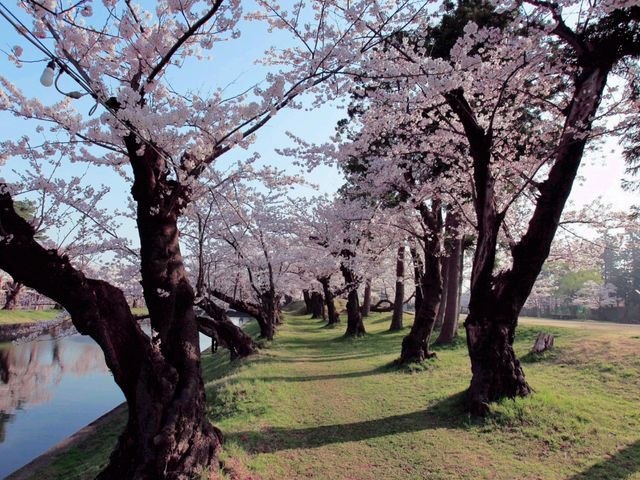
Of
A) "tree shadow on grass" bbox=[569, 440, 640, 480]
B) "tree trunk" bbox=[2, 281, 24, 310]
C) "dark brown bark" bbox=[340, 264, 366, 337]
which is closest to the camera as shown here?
"tree shadow on grass" bbox=[569, 440, 640, 480]

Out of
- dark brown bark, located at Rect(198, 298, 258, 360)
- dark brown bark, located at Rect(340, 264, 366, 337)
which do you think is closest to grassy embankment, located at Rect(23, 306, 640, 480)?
dark brown bark, located at Rect(198, 298, 258, 360)

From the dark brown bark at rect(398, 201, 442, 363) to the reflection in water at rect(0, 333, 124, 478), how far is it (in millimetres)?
8765

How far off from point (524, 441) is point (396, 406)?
2743 mm

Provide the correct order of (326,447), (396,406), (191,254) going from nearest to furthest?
(326,447)
(396,406)
(191,254)

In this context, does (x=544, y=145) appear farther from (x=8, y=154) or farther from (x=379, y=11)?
(x=8, y=154)

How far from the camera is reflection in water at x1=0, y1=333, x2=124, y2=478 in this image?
11.4 meters

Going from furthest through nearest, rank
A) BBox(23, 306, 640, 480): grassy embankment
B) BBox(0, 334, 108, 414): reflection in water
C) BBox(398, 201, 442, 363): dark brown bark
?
BBox(0, 334, 108, 414): reflection in water → BBox(398, 201, 442, 363): dark brown bark → BBox(23, 306, 640, 480): grassy embankment

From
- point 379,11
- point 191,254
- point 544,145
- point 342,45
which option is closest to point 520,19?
point 379,11

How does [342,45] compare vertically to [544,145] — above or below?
below

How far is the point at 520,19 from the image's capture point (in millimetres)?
7152

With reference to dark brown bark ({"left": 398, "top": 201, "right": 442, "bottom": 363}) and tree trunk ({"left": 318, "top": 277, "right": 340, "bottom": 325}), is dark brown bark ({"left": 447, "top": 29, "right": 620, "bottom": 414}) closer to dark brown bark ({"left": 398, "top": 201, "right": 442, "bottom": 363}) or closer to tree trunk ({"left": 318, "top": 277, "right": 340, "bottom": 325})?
dark brown bark ({"left": 398, "top": 201, "right": 442, "bottom": 363})

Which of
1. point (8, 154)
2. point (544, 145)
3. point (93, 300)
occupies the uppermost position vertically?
point (544, 145)

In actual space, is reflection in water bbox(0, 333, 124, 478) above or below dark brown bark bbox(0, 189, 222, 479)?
below

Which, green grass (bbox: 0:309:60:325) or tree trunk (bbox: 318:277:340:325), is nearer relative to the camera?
tree trunk (bbox: 318:277:340:325)
